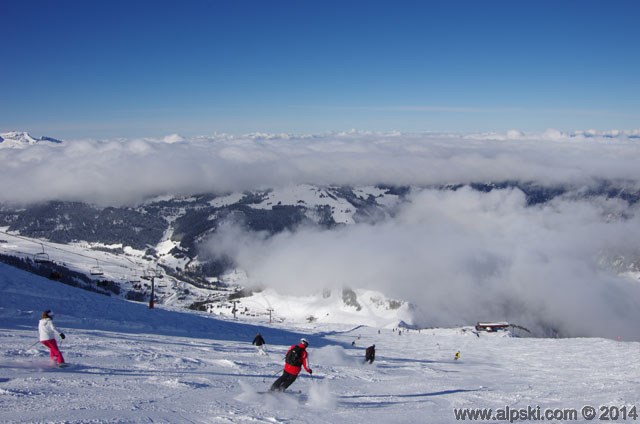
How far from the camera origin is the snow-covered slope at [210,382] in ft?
34.1

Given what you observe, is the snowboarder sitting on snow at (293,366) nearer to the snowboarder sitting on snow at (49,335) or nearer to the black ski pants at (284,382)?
the black ski pants at (284,382)

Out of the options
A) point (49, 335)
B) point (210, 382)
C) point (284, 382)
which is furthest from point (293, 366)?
point (49, 335)

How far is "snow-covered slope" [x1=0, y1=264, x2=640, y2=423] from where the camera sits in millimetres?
10383

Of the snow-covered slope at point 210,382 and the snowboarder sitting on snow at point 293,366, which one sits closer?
the snow-covered slope at point 210,382

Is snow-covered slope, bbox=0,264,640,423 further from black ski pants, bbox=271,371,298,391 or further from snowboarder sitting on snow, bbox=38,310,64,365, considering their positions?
snowboarder sitting on snow, bbox=38,310,64,365

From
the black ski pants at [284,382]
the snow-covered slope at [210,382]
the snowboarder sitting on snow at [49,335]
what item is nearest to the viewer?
the snow-covered slope at [210,382]

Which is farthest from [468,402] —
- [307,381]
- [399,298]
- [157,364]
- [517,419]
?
[399,298]

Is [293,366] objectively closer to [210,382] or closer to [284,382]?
[284,382]

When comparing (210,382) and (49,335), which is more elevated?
(49,335)

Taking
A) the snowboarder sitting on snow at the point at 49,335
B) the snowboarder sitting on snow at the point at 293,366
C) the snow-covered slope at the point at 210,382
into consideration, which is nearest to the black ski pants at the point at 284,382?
the snowboarder sitting on snow at the point at 293,366

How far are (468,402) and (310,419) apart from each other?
7.01 metres

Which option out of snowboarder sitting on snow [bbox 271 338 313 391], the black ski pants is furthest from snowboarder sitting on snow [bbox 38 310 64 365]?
snowboarder sitting on snow [bbox 271 338 313 391]

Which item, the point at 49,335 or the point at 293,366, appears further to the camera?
the point at 49,335

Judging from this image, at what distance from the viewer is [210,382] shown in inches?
557
